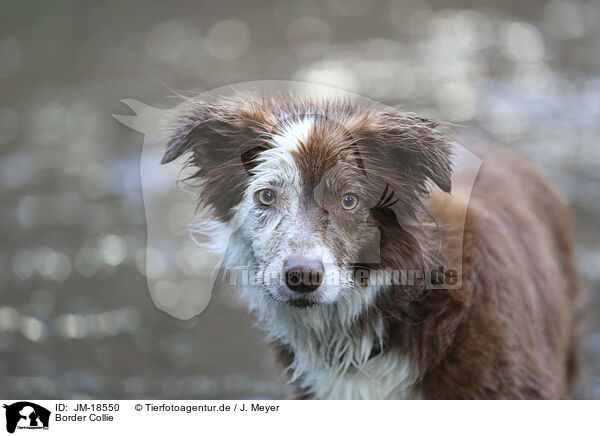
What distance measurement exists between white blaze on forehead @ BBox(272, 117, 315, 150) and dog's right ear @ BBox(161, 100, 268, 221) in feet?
0.13

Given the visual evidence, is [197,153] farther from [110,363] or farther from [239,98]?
[110,363]

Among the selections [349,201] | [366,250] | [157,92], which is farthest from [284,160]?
[157,92]

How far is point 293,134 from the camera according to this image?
1.46 m

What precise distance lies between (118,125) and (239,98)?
2.01 feet

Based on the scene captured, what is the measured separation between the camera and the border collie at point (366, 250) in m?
1.44

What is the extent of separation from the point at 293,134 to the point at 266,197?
0.16m

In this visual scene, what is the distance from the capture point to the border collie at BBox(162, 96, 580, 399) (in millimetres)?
1439

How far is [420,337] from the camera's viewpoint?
5.39 feet

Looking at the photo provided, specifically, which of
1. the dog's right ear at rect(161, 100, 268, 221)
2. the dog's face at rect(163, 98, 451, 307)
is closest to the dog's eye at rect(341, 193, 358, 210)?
the dog's face at rect(163, 98, 451, 307)
